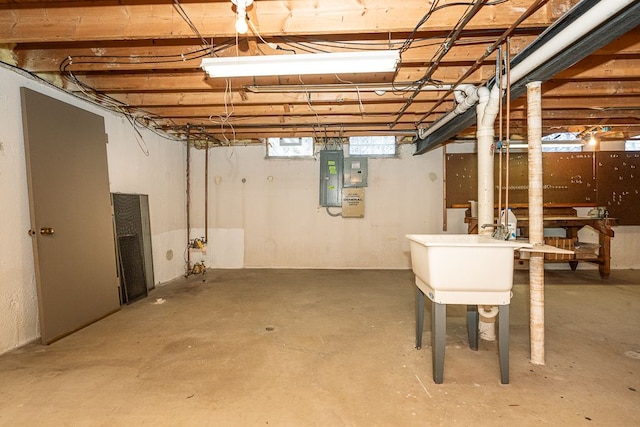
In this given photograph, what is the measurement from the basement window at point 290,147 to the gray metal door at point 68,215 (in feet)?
8.76

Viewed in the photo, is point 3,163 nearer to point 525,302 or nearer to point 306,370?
point 306,370

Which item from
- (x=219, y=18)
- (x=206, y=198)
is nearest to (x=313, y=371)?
(x=219, y=18)

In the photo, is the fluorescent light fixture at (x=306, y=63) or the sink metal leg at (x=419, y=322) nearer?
the fluorescent light fixture at (x=306, y=63)

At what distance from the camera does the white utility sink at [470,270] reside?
1810mm

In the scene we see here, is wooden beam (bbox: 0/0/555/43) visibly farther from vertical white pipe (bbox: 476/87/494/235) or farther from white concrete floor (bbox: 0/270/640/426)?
white concrete floor (bbox: 0/270/640/426)

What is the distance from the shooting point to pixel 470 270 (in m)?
1.84

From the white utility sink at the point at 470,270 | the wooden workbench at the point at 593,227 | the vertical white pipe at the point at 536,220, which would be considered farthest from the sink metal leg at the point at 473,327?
the wooden workbench at the point at 593,227

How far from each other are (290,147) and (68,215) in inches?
135

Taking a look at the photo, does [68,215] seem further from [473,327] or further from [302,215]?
[473,327]

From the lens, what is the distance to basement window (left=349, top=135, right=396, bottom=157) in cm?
536

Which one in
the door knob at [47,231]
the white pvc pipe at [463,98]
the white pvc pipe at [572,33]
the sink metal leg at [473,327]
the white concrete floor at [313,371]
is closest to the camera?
the white pvc pipe at [572,33]

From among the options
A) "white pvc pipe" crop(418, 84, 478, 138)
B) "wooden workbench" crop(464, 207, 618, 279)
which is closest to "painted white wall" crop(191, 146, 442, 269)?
"wooden workbench" crop(464, 207, 618, 279)

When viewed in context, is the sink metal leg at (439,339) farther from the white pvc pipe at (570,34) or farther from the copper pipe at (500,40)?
the copper pipe at (500,40)

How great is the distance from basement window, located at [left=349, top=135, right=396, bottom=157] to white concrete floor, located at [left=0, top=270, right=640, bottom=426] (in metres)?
2.79
